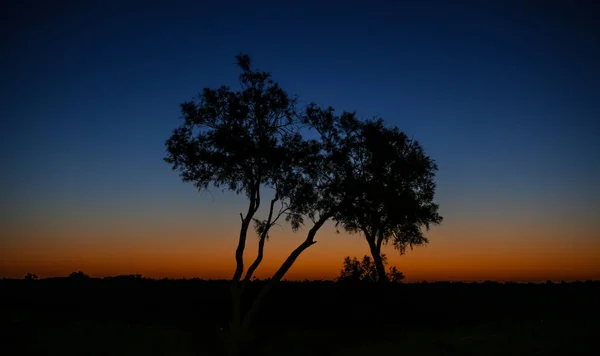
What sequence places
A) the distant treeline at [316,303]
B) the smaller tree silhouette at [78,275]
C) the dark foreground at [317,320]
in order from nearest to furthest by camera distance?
the dark foreground at [317,320] < the distant treeline at [316,303] < the smaller tree silhouette at [78,275]

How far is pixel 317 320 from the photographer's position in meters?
37.6

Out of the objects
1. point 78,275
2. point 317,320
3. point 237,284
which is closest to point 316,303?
point 317,320

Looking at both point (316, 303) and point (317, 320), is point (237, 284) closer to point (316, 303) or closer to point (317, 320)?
point (317, 320)

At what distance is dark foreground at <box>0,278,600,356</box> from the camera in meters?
26.2

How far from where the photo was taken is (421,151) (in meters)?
39.9

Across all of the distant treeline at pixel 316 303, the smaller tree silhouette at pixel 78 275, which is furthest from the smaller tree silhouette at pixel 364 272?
the smaller tree silhouette at pixel 78 275

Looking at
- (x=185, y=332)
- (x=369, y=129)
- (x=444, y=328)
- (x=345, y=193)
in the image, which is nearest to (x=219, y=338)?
(x=185, y=332)

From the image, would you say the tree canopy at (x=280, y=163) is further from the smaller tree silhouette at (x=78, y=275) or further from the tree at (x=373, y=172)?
the smaller tree silhouette at (x=78, y=275)

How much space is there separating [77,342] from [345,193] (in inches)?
752

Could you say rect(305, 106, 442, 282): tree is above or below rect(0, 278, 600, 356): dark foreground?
above

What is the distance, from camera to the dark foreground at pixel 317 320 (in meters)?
26.2

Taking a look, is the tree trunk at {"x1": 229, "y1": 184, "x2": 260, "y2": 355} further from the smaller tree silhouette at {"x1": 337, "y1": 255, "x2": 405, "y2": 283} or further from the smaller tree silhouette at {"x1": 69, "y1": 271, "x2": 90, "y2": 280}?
the smaller tree silhouette at {"x1": 69, "y1": 271, "x2": 90, "y2": 280}

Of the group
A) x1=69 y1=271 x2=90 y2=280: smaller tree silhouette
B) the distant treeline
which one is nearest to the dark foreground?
the distant treeline

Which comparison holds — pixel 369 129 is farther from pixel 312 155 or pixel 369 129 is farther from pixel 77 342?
pixel 77 342
